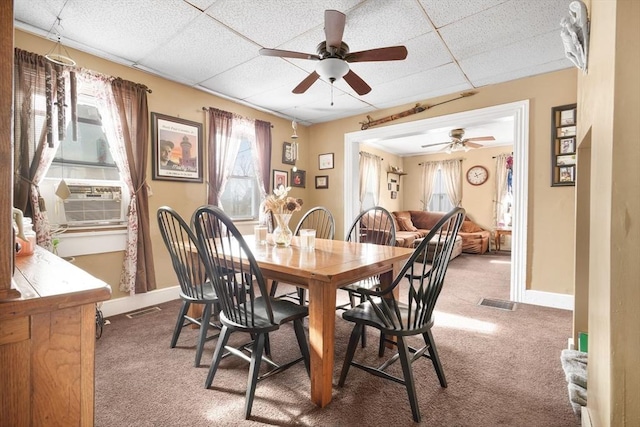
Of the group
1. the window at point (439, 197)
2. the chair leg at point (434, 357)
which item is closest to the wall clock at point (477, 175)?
the window at point (439, 197)

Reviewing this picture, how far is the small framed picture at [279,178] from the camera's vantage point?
15.0ft

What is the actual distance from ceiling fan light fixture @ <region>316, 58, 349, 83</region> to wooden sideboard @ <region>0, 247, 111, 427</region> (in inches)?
74.8

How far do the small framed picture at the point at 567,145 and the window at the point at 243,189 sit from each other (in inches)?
144

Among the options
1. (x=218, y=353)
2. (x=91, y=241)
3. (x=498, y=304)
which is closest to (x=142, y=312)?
(x=91, y=241)

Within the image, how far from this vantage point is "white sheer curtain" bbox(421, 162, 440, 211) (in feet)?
26.1

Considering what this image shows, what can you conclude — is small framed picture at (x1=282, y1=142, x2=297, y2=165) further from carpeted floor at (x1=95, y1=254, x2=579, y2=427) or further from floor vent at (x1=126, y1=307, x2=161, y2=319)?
carpeted floor at (x1=95, y1=254, x2=579, y2=427)

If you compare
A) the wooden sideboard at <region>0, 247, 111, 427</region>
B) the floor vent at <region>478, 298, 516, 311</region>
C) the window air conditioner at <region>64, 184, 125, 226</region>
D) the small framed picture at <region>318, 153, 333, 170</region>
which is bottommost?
the floor vent at <region>478, 298, 516, 311</region>

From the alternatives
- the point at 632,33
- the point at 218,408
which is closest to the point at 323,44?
the point at 632,33

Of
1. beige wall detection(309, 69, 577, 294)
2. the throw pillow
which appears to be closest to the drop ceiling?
beige wall detection(309, 69, 577, 294)

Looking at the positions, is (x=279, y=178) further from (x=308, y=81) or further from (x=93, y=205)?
(x=93, y=205)

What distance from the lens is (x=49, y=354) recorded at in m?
0.78

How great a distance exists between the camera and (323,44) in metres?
2.17

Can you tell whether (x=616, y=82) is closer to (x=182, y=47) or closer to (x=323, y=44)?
(x=323, y=44)

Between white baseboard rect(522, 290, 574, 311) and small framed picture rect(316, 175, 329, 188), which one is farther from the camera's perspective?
small framed picture rect(316, 175, 329, 188)
